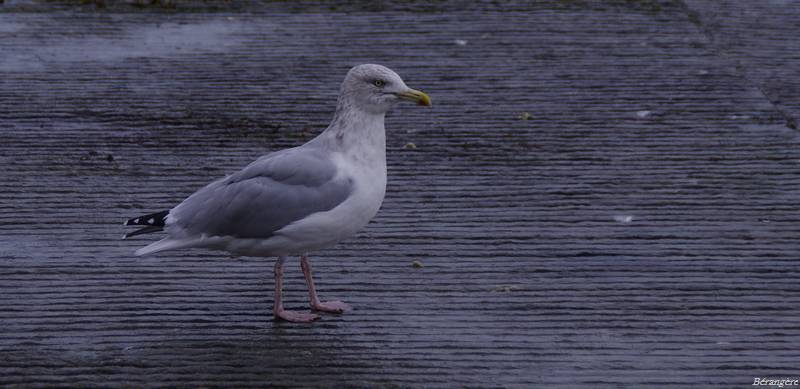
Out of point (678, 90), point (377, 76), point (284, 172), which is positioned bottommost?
point (678, 90)

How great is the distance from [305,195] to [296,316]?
56 cm

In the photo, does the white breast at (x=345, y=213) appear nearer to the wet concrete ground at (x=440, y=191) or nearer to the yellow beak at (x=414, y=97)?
the yellow beak at (x=414, y=97)

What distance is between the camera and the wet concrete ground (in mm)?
4574

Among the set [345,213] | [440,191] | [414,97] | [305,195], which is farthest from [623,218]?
[305,195]

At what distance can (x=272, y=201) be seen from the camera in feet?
15.3

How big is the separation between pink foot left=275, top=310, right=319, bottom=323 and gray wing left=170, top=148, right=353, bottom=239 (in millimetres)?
370

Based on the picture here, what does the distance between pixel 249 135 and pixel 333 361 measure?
3.16 m

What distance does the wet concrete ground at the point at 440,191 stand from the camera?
457cm

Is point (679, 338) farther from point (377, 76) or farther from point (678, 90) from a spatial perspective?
point (678, 90)

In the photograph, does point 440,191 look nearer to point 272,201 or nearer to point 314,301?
point 314,301

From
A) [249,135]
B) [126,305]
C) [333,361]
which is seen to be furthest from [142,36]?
[333,361]

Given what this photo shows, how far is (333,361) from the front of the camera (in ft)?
14.7

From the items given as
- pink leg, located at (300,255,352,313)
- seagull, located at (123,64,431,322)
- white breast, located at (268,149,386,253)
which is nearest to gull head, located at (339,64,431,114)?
seagull, located at (123,64,431,322)

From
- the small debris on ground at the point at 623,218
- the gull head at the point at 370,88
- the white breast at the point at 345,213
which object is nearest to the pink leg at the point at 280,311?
the white breast at the point at 345,213
